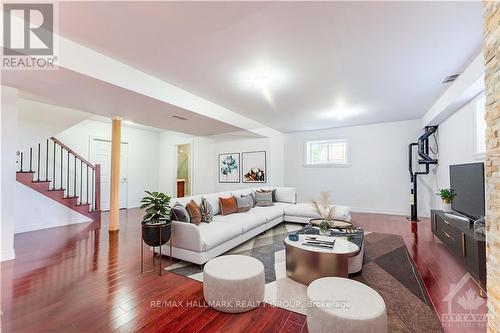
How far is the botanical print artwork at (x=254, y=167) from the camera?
6.94m

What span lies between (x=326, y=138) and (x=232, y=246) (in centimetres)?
492

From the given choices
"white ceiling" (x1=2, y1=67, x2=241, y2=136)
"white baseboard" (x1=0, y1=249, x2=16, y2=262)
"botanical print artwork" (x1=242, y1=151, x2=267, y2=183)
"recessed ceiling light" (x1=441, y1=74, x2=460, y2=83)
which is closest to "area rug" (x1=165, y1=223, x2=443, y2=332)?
"white baseboard" (x1=0, y1=249, x2=16, y2=262)

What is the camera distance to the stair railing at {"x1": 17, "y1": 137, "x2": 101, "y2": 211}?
4.96 meters

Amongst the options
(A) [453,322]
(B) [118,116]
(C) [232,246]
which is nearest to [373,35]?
(A) [453,322]

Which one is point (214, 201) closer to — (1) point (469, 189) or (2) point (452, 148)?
(1) point (469, 189)

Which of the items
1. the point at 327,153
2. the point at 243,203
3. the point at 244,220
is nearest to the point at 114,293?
the point at 244,220

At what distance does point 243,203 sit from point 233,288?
2.48m

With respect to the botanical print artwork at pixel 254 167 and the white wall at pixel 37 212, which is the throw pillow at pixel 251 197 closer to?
the botanical print artwork at pixel 254 167

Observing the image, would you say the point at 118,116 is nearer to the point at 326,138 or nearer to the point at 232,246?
the point at 232,246

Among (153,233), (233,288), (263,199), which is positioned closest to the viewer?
(233,288)

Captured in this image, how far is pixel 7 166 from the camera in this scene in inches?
123

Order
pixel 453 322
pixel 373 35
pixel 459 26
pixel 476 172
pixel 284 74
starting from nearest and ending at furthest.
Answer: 1. pixel 453 322
2. pixel 459 26
3. pixel 373 35
4. pixel 476 172
5. pixel 284 74

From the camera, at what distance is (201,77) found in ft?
10.7

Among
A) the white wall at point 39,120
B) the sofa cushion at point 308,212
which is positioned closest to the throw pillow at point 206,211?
the sofa cushion at point 308,212
